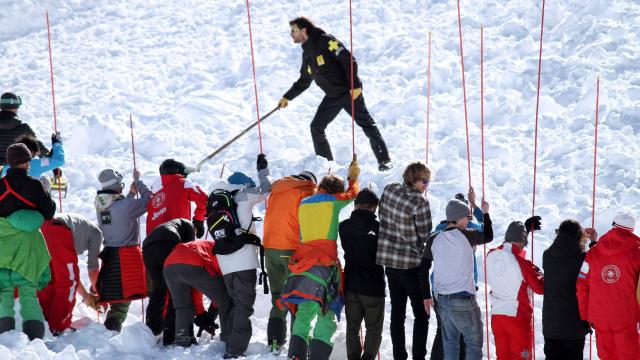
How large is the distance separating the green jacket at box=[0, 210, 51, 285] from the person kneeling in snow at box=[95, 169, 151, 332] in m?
0.88

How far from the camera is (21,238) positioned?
21.2 feet

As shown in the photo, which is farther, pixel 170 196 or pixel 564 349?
pixel 170 196

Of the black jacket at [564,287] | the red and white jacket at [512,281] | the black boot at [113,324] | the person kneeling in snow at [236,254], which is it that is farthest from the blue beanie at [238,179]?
the black jacket at [564,287]

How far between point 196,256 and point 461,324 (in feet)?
6.97

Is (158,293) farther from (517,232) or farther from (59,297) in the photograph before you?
(517,232)

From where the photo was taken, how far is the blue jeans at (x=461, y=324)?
20.2 ft

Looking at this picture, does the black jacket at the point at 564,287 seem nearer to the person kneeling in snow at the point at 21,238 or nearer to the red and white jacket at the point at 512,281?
the red and white jacket at the point at 512,281

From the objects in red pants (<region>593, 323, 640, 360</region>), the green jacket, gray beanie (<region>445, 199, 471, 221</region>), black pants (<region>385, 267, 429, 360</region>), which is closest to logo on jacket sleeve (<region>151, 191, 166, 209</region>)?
the green jacket

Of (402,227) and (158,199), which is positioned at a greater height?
(158,199)

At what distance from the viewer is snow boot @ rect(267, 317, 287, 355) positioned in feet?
22.4

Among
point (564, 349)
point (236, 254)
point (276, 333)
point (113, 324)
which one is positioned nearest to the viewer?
point (564, 349)

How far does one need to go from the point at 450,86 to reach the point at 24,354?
9749 millimetres

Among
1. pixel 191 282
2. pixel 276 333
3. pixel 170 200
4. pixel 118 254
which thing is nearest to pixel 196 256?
pixel 191 282

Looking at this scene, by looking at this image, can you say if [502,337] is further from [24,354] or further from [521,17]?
[521,17]
